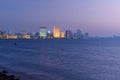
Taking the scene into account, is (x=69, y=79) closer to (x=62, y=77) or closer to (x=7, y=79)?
(x=62, y=77)

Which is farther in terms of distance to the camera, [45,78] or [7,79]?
[45,78]

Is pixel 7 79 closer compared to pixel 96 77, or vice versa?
pixel 7 79

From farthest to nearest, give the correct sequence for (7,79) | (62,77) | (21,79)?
(62,77), (21,79), (7,79)

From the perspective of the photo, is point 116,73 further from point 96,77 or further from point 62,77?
point 62,77

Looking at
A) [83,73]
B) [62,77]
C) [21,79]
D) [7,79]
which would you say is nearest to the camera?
[7,79]

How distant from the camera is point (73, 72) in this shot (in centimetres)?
3466

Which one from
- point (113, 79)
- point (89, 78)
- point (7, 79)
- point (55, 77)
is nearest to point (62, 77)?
point (55, 77)

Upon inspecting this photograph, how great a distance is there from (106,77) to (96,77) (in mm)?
1012

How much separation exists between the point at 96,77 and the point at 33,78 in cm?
661

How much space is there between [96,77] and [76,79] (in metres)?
2.48

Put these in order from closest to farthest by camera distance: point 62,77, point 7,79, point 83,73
Answer: point 7,79, point 62,77, point 83,73

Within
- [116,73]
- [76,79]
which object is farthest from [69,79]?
[116,73]

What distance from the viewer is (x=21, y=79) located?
2838 cm

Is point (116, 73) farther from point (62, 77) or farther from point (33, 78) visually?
point (33, 78)
